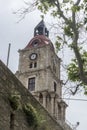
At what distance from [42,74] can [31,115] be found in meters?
48.3

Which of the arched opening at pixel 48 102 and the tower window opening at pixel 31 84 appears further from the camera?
the tower window opening at pixel 31 84

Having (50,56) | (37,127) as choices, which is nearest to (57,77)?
(50,56)

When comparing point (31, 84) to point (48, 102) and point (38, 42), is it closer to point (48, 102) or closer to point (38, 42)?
point (48, 102)

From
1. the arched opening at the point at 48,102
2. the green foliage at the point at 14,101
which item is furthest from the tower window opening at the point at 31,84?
the green foliage at the point at 14,101

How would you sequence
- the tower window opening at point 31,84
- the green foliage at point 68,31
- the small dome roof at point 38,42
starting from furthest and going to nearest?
the small dome roof at point 38,42 < the tower window opening at point 31,84 < the green foliage at point 68,31

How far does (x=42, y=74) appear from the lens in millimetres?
62688

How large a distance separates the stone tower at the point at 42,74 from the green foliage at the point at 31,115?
44.1 meters

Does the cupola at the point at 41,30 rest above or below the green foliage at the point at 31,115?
above

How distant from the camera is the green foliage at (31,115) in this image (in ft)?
46.7

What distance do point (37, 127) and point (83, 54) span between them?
3892mm

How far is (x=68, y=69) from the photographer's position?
12586 millimetres

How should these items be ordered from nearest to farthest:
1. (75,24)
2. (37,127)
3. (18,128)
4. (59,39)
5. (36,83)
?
(75,24)
(59,39)
(18,128)
(37,127)
(36,83)

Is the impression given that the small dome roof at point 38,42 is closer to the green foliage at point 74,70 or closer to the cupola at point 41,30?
the cupola at point 41,30

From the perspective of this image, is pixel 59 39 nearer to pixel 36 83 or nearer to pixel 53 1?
pixel 53 1
